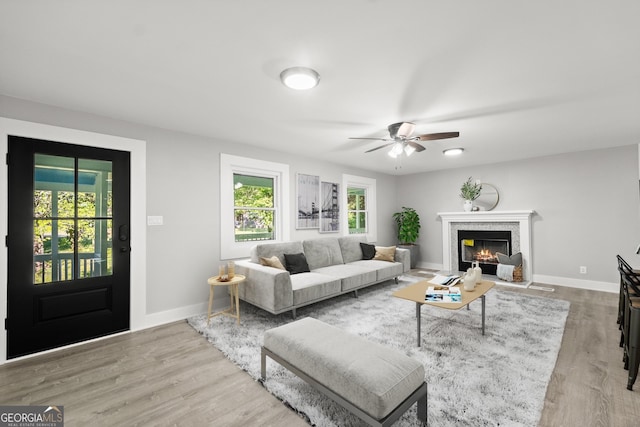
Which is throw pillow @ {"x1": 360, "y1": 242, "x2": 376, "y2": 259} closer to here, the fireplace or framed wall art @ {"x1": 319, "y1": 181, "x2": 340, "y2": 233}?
framed wall art @ {"x1": 319, "y1": 181, "x2": 340, "y2": 233}

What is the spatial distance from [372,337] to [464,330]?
3.46 feet

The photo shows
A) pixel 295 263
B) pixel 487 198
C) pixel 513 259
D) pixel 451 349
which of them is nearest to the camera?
pixel 451 349

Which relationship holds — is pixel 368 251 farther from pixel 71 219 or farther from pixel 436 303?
pixel 71 219

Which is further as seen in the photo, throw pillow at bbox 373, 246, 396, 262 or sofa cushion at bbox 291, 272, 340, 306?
throw pillow at bbox 373, 246, 396, 262

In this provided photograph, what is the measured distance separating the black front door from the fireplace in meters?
6.18

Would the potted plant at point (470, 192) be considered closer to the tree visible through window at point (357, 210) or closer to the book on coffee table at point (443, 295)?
the tree visible through window at point (357, 210)

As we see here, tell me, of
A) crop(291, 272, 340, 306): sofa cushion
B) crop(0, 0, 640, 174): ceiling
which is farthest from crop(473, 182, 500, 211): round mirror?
crop(291, 272, 340, 306): sofa cushion

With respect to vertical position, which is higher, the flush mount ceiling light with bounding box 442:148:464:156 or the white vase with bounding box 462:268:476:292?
the flush mount ceiling light with bounding box 442:148:464:156

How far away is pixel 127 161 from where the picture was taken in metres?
3.20

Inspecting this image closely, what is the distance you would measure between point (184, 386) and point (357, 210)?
16.3 ft

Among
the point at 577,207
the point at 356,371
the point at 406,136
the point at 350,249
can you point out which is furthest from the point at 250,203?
the point at 577,207

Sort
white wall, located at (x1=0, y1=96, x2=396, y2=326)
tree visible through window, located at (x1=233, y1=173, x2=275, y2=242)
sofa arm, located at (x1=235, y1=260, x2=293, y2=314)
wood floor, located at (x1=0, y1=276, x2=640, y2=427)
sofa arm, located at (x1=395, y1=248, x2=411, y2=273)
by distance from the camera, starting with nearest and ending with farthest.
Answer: wood floor, located at (x1=0, y1=276, x2=640, y2=427) → sofa arm, located at (x1=235, y1=260, x2=293, y2=314) → white wall, located at (x1=0, y1=96, x2=396, y2=326) → tree visible through window, located at (x1=233, y1=173, x2=275, y2=242) → sofa arm, located at (x1=395, y1=248, x2=411, y2=273)

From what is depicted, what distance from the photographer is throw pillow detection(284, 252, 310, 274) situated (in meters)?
4.11

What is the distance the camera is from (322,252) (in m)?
4.76
